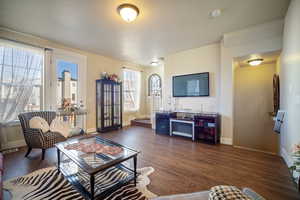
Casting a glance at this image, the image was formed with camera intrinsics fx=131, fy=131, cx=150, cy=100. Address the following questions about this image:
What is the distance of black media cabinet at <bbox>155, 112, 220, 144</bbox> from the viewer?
3307mm

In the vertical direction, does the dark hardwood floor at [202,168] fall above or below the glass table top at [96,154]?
below

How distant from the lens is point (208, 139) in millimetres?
3377

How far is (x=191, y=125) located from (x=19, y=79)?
440cm

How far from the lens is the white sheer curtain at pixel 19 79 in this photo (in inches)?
112

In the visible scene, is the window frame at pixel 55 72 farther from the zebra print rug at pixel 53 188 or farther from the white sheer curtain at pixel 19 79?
the zebra print rug at pixel 53 188

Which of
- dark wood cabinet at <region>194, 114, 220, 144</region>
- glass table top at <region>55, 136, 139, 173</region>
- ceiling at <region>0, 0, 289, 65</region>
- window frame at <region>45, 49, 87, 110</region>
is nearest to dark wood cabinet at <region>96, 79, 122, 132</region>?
window frame at <region>45, 49, 87, 110</region>

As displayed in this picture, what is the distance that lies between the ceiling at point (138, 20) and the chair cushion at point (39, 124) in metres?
1.93

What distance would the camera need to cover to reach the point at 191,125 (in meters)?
3.71

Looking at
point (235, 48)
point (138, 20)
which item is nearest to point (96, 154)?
point (138, 20)

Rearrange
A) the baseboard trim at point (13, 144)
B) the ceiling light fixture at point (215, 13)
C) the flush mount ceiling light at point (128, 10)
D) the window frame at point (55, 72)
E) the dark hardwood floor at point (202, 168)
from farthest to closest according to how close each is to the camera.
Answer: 1. the window frame at point (55, 72)
2. the baseboard trim at point (13, 144)
3. the ceiling light fixture at point (215, 13)
4. the flush mount ceiling light at point (128, 10)
5. the dark hardwood floor at point (202, 168)

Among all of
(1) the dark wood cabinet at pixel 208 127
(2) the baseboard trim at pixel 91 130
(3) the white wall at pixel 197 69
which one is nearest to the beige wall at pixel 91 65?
(2) the baseboard trim at pixel 91 130

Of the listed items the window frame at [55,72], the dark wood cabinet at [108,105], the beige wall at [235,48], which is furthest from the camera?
the dark wood cabinet at [108,105]

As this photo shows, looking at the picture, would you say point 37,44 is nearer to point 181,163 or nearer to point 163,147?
point 163,147

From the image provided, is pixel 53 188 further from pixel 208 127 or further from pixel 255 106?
pixel 255 106
